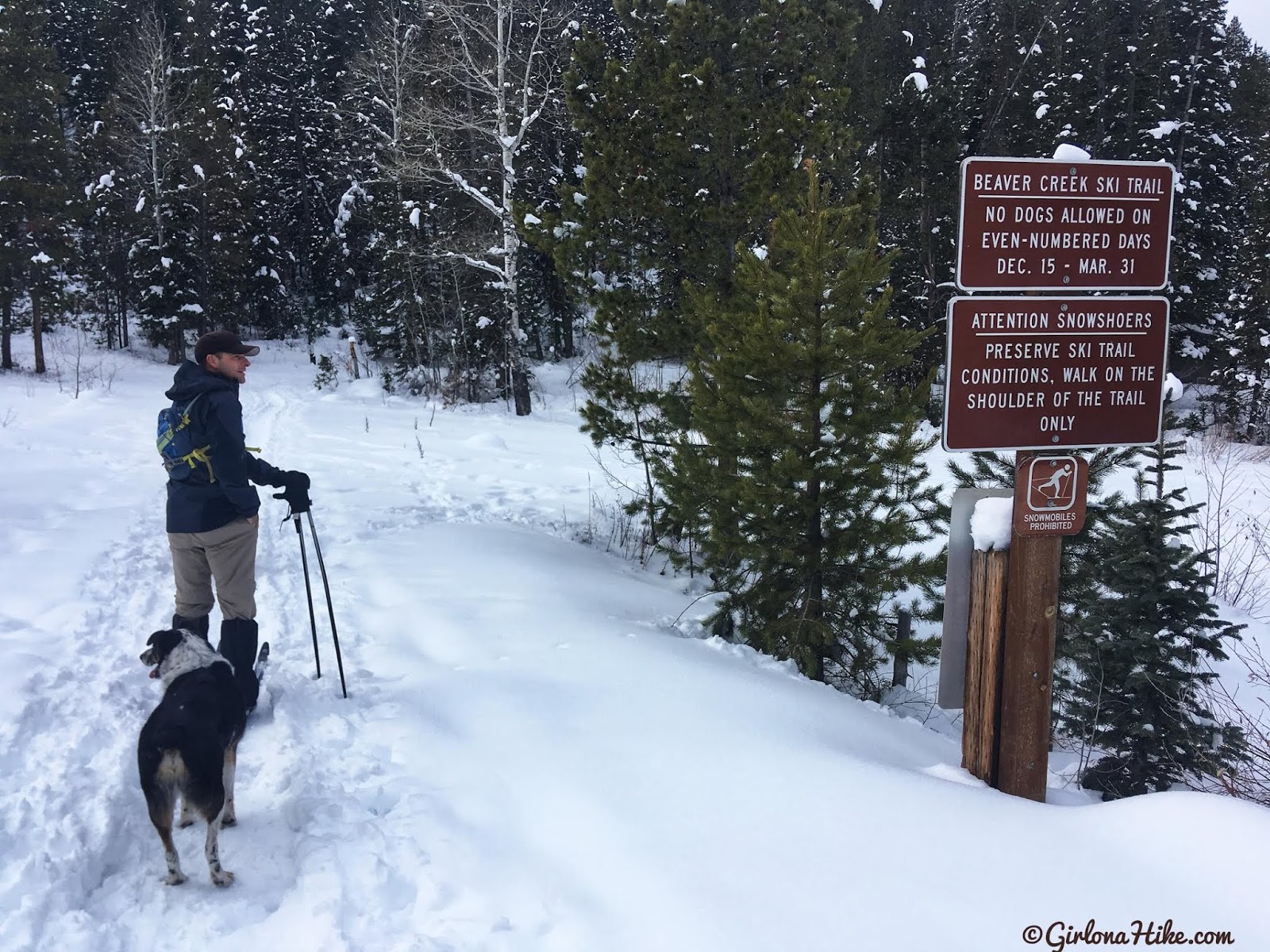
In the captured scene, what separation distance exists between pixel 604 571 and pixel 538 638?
9.78ft

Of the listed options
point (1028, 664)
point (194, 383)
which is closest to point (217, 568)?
point (194, 383)

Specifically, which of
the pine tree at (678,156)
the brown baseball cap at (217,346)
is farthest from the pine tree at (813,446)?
the brown baseball cap at (217,346)

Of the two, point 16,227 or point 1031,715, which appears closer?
point 1031,715

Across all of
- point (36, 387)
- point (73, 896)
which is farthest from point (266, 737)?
point (36, 387)

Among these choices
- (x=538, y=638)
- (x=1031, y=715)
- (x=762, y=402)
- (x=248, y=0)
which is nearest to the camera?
(x=1031, y=715)

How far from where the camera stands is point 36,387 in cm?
2198

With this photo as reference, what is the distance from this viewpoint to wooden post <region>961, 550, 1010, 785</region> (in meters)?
3.72

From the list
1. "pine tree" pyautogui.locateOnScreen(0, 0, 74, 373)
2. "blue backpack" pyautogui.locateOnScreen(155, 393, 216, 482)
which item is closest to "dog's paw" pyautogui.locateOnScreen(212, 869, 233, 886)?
"blue backpack" pyautogui.locateOnScreen(155, 393, 216, 482)

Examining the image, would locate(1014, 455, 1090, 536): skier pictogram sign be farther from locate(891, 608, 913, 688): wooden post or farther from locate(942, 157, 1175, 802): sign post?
locate(891, 608, 913, 688): wooden post

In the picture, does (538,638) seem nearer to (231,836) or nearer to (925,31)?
(231,836)

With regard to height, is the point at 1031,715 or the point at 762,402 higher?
the point at 762,402

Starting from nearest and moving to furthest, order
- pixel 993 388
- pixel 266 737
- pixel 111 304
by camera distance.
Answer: pixel 993 388 < pixel 266 737 < pixel 111 304

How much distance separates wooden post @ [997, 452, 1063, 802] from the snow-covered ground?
18cm

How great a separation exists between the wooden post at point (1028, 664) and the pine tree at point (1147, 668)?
6.43ft
